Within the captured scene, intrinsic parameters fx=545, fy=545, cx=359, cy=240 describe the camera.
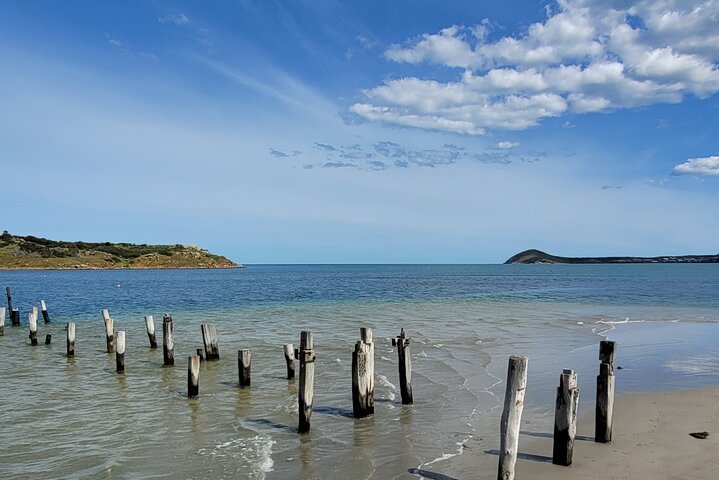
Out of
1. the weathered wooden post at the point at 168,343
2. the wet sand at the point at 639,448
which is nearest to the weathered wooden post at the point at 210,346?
the weathered wooden post at the point at 168,343

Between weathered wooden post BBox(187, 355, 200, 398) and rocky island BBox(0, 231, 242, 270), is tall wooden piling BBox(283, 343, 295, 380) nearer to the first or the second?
weathered wooden post BBox(187, 355, 200, 398)

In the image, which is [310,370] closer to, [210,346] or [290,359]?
[290,359]

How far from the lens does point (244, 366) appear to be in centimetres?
1662

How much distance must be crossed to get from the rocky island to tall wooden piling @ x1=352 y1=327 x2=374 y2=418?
16164cm

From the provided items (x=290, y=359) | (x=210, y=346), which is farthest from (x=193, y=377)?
(x=210, y=346)

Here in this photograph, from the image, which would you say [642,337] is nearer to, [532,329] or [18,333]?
[532,329]

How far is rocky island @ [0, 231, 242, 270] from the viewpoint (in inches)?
5974

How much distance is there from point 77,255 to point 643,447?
579 ft

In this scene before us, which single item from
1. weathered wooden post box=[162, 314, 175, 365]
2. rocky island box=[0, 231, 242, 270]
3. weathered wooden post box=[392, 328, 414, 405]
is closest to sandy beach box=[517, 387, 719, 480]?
weathered wooden post box=[392, 328, 414, 405]

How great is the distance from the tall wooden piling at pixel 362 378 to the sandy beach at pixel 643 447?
366 cm

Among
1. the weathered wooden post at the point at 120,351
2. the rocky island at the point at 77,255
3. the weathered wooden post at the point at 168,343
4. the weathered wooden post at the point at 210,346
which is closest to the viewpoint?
the weathered wooden post at the point at 120,351

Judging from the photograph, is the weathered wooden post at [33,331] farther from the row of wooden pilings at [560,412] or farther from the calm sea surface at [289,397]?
the row of wooden pilings at [560,412]

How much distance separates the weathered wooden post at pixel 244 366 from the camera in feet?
54.2

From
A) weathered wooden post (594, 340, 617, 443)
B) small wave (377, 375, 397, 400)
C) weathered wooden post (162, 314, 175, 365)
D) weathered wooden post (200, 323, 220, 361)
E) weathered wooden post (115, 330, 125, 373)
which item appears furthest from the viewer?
weathered wooden post (200, 323, 220, 361)
